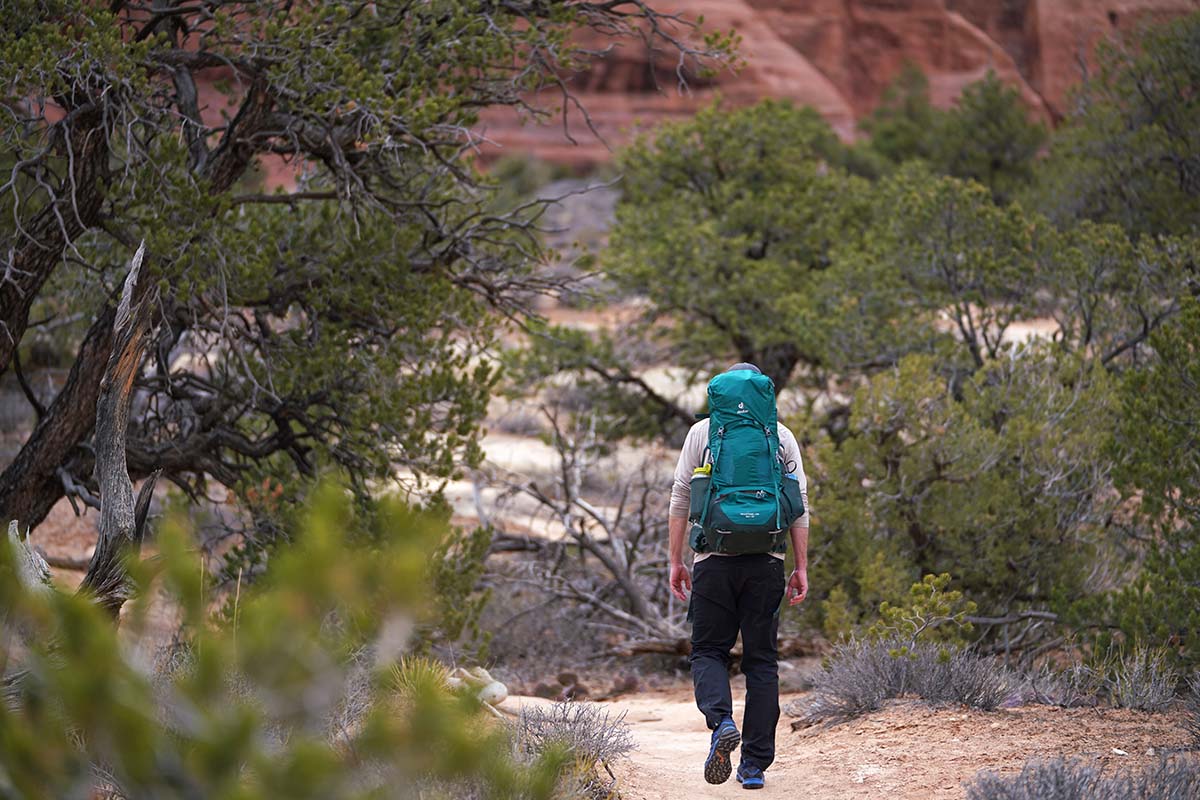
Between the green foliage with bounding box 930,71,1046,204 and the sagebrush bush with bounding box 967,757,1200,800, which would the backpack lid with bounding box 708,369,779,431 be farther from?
the green foliage with bounding box 930,71,1046,204

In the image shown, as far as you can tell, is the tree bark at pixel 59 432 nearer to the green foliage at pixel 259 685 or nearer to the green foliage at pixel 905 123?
the green foliage at pixel 259 685

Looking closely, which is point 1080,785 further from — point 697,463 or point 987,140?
point 987,140

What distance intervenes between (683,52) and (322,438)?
331cm

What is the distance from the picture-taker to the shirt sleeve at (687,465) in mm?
4461

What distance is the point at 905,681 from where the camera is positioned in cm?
557

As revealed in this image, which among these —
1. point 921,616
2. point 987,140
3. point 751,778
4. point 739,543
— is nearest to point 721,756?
point 751,778

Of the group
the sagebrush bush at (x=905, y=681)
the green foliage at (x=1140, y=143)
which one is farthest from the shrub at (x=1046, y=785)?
the green foliage at (x=1140, y=143)

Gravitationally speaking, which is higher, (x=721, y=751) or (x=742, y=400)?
(x=742, y=400)

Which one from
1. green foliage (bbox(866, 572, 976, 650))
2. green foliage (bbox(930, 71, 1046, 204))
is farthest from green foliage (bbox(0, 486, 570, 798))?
green foliage (bbox(930, 71, 1046, 204))

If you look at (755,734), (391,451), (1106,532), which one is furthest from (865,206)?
(755,734)

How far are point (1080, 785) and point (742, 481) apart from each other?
1487 millimetres

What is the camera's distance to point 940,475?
811cm

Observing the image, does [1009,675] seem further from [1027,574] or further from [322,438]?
[322,438]

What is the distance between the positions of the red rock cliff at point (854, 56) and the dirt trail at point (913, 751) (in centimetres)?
3706
